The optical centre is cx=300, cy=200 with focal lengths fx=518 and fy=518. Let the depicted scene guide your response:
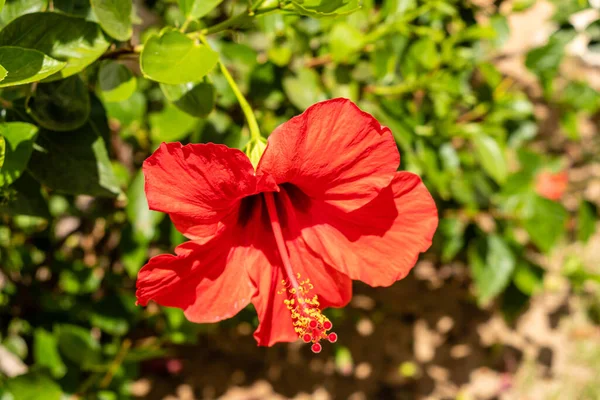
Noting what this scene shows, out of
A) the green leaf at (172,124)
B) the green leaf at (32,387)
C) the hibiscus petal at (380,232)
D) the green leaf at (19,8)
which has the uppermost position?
the green leaf at (19,8)

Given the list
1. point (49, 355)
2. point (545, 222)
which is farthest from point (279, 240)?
point (545, 222)

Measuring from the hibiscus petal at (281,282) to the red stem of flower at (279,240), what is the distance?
36 millimetres

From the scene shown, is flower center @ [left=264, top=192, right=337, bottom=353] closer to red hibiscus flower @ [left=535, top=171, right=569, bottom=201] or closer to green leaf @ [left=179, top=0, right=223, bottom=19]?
green leaf @ [left=179, top=0, right=223, bottom=19]

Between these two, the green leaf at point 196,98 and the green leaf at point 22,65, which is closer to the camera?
the green leaf at point 22,65

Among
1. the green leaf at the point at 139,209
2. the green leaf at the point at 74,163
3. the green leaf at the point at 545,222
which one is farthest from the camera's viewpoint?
the green leaf at the point at 545,222

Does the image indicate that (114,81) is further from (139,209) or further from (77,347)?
(77,347)

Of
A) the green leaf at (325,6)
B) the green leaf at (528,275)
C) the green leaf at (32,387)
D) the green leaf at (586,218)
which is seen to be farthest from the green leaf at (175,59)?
the green leaf at (586,218)

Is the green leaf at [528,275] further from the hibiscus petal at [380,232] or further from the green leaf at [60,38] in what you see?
the green leaf at [60,38]

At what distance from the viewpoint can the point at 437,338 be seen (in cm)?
259

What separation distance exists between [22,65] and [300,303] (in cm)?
55

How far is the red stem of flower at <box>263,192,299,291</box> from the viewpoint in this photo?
2.98ft

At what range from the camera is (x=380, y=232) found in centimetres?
92

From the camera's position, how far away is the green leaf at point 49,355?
1.54 meters

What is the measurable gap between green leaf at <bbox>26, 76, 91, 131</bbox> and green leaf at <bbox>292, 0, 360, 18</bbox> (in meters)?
0.39
